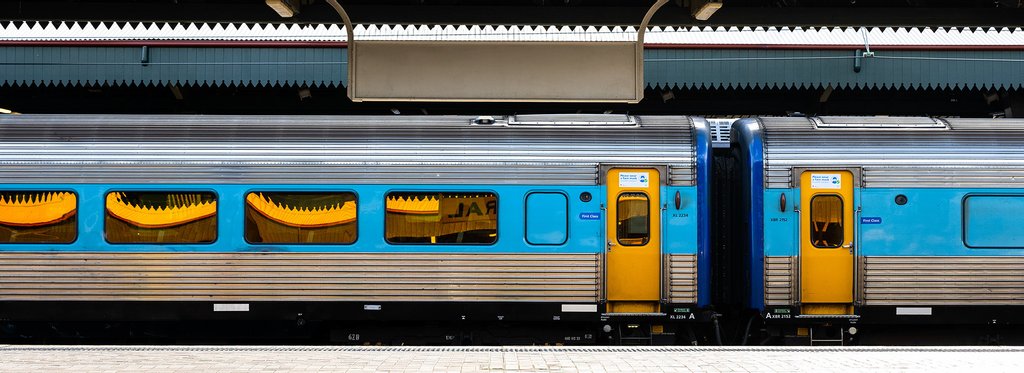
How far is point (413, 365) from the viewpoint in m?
7.18

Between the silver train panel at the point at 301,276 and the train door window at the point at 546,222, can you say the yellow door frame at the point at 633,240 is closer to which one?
the silver train panel at the point at 301,276

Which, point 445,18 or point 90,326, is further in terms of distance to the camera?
point 90,326

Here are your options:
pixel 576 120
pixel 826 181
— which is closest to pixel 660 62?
pixel 576 120

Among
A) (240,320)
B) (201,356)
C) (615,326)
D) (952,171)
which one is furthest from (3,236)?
(952,171)

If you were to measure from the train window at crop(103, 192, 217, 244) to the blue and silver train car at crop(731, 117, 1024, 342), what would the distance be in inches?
198

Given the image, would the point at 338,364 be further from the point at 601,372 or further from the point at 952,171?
the point at 952,171

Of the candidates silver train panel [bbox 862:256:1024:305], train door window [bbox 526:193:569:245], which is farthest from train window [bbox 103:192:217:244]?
silver train panel [bbox 862:256:1024:305]

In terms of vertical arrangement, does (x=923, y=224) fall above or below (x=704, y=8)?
below

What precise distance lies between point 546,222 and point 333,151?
81.4 inches

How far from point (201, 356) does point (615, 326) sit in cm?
411

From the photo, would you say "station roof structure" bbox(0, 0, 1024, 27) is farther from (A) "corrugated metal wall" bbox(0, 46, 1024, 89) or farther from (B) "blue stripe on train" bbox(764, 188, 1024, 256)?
(A) "corrugated metal wall" bbox(0, 46, 1024, 89)

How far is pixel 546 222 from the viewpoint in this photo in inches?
391

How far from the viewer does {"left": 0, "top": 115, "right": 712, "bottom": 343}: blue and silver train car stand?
32.6 ft

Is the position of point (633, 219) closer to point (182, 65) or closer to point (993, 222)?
point (993, 222)
